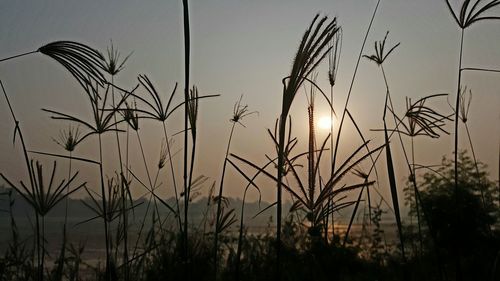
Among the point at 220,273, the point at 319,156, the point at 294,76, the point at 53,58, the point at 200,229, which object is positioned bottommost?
the point at 220,273

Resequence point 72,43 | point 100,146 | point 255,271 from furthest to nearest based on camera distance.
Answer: point 255,271, point 100,146, point 72,43

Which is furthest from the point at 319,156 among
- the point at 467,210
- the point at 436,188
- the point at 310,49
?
the point at 436,188

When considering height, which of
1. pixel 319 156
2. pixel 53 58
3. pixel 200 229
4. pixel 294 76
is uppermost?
pixel 53 58

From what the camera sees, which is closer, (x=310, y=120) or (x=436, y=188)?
(x=310, y=120)

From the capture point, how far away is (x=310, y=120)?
6.17 feet

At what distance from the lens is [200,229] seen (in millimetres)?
7055

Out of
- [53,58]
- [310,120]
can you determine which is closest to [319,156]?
[310,120]

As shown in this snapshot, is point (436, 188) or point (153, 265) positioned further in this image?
point (436, 188)

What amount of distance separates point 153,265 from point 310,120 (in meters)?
4.60

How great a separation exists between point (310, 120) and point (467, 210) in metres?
13.2

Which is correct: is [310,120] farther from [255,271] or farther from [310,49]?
[255,271]

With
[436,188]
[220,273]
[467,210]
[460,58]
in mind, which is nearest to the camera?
[460,58]

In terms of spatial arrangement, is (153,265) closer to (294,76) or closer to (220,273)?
(220,273)

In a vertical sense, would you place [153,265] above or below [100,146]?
below
